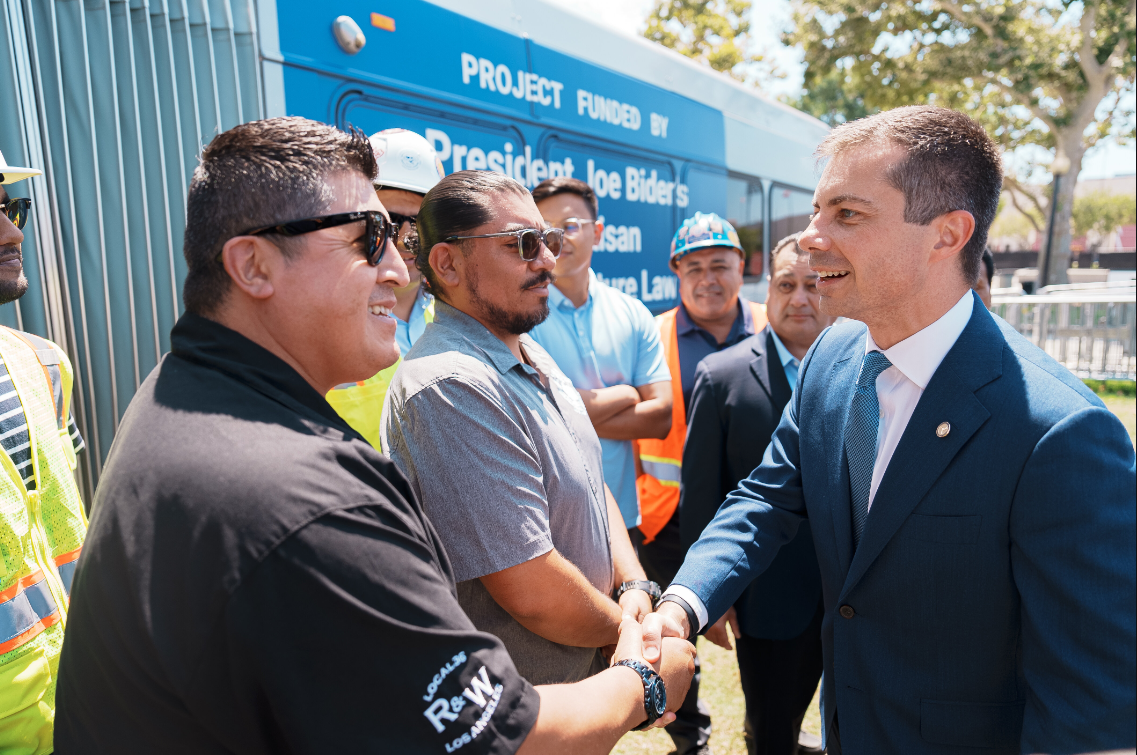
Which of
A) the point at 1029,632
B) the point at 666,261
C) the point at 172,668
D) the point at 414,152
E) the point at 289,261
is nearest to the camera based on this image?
the point at 172,668

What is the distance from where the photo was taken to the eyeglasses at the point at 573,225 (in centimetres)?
367

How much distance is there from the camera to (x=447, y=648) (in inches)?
40.8

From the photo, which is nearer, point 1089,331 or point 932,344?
point 932,344

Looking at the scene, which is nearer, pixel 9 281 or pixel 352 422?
pixel 9 281

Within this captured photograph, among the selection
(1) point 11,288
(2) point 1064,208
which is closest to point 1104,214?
(2) point 1064,208

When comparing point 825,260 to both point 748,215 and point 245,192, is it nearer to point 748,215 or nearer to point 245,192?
point 245,192

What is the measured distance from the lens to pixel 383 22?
11.3 ft

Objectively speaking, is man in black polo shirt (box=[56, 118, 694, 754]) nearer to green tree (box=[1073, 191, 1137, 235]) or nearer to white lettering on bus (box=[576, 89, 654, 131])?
white lettering on bus (box=[576, 89, 654, 131])

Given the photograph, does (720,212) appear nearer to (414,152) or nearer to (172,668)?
(414,152)

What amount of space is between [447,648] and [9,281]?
67.9 inches

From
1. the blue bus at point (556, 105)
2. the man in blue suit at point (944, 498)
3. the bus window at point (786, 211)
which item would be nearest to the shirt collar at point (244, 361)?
the man in blue suit at point (944, 498)

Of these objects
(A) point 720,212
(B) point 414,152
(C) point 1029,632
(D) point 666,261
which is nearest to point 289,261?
(C) point 1029,632

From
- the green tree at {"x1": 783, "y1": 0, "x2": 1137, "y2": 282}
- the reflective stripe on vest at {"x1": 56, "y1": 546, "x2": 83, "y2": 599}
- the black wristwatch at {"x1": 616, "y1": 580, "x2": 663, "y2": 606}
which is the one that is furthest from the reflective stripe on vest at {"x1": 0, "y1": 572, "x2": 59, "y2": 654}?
the green tree at {"x1": 783, "y1": 0, "x2": 1137, "y2": 282}

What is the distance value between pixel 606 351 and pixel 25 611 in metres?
2.38
